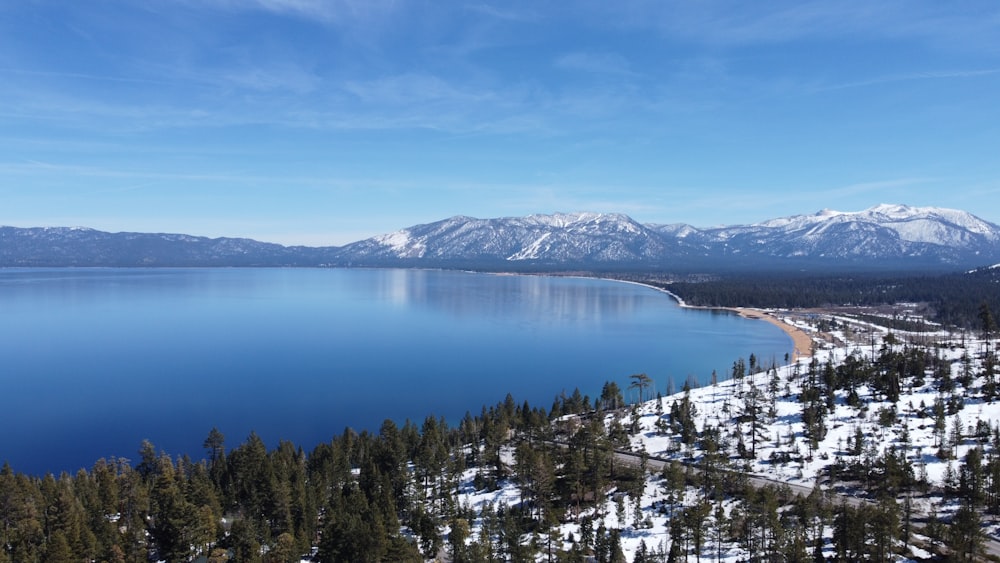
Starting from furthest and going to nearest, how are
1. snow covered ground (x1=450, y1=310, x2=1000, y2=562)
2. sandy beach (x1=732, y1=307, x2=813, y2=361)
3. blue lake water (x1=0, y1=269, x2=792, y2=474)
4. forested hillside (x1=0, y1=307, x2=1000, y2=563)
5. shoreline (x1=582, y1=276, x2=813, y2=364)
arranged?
1. sandy beach (x1=732, y1=307, x2=813, y2=361)
2. shoreline (x1=582, y1=276, x2=813, y2=364)
3. blue lake water (x1=0, y1=269, x2=792, y2=474)
4. snow covered ground (x1=450, y1=310, x2=1000, y2=562)
5. forested hillside (x1=0, y1=307, x2=1000, y2=563)

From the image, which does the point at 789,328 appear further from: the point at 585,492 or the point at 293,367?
the point at 585,492

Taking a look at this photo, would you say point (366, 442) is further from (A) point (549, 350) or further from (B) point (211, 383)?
(A) point (549, 350)

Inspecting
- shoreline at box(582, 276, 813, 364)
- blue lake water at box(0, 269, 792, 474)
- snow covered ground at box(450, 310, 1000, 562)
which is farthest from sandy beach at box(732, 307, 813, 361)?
snow covered ground at box(450, 310, 1000, 562)

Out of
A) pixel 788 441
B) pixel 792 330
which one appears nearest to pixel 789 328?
pixel 792 330

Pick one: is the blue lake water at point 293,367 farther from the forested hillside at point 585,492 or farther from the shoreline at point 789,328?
the forested hillside at point 585,492

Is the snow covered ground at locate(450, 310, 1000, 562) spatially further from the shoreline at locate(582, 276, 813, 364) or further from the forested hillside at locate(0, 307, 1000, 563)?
the shoreline at locate(582, 276, 813, 364)
